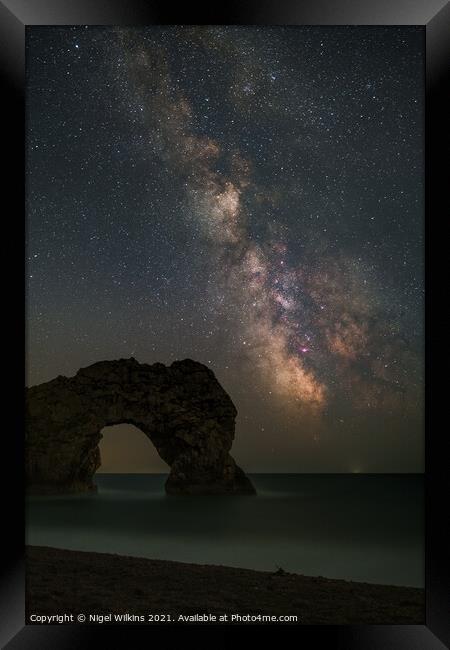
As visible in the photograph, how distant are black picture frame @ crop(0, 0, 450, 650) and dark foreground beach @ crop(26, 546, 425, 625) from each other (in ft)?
1.84

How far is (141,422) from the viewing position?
33.1 feet

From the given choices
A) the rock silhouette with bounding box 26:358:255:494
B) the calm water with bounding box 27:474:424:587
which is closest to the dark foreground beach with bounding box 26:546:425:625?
the calm water with bounding box 27:474:424:587

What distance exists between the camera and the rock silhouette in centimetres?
816

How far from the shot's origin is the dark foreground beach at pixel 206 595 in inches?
151

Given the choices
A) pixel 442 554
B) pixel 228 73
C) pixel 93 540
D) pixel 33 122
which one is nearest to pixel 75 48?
pixel 33 122

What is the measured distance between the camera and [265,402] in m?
5.78

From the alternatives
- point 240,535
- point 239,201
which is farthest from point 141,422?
point 239,201

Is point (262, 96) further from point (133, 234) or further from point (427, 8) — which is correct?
point (427, 8)

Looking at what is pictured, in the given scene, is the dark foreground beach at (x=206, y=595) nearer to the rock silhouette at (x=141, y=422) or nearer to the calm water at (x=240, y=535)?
the calm water at (x=240, y=535)

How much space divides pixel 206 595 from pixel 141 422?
6086 mm

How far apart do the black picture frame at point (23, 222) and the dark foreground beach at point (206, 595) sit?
560mm

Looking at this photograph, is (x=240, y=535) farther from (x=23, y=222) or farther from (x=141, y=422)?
(x=23, y=222)

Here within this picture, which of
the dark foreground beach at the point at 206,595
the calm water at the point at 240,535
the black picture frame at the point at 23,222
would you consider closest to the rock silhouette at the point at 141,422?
the calm water at the point at 240,535

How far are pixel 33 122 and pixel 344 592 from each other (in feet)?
13.4
